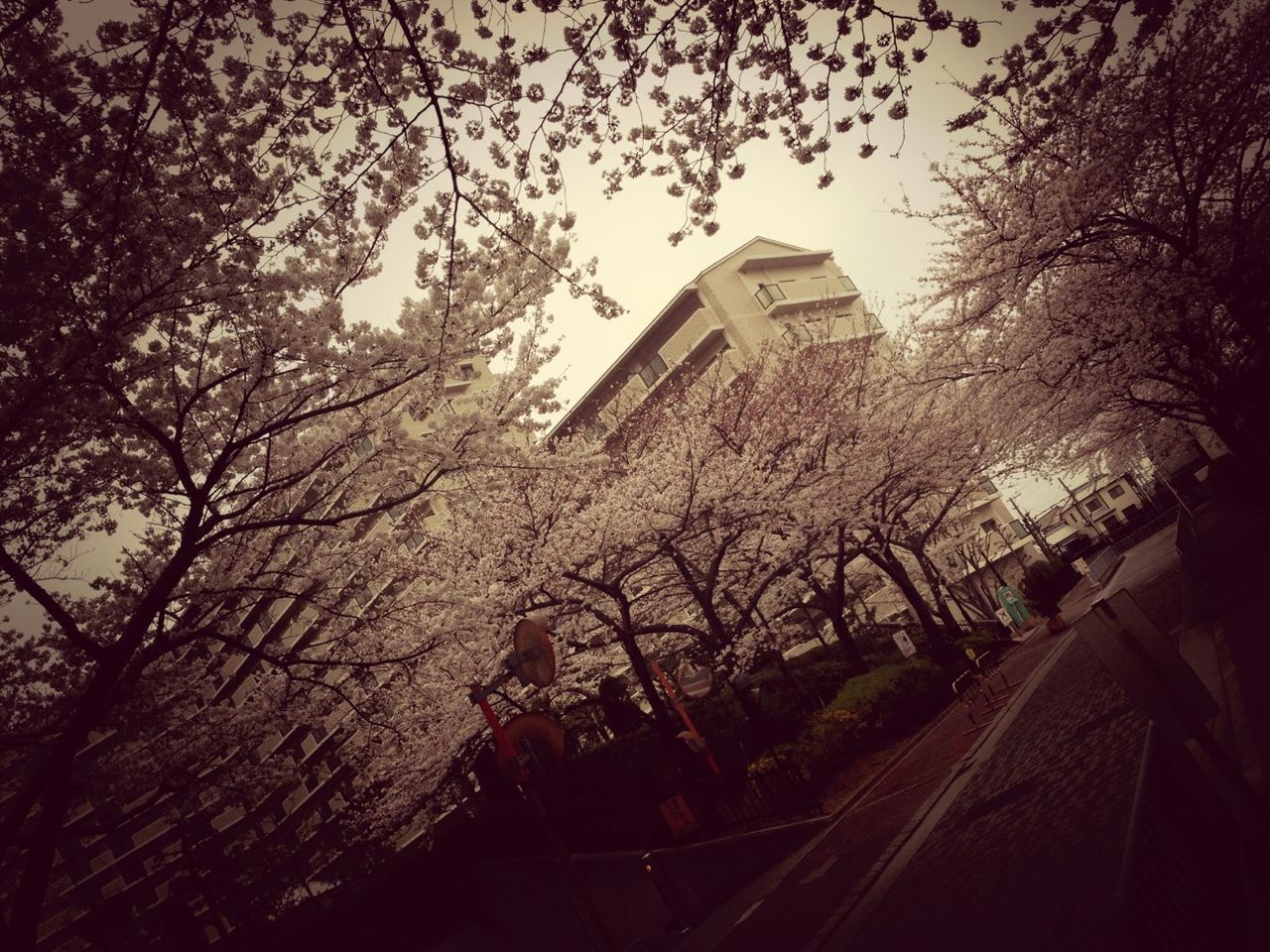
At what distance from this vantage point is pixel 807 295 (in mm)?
45969

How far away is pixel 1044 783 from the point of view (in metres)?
7.24

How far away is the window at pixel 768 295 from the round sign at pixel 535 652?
40351mm

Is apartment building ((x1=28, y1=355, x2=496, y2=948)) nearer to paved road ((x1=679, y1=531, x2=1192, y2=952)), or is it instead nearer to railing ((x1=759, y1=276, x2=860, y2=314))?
paved road ((x1=679, y1=531, x2=1192, y2=952))

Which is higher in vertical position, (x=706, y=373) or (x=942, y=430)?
(x=706, y=373)

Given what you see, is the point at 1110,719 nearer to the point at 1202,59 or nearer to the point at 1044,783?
the point at 1044,783

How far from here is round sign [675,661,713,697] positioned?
11531 millimetres

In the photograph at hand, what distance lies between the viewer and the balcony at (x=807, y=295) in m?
43.8

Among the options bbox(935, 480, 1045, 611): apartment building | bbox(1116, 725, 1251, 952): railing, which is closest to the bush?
bbox(1116, 725, 1251, 952): railing

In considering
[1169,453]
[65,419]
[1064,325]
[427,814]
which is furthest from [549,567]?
[1169,453]

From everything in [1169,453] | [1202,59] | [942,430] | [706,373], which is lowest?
[1169,453]

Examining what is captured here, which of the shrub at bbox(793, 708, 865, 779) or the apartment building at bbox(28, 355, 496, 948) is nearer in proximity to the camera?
the shrub at bbox(793, 708, 865, 779)

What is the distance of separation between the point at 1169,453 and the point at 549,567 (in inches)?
2099

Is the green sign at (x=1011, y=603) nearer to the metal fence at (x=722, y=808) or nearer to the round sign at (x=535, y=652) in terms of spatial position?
the metal fence at (x=722, y=808)

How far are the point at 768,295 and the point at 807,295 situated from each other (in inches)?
150
